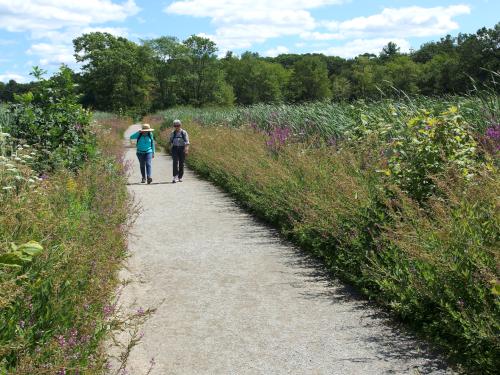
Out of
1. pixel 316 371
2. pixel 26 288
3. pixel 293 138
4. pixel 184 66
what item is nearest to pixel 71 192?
pixel 26 288

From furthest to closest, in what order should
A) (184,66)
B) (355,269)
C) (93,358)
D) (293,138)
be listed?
(184,66) → (293,138) → (355,269) → (93,358)

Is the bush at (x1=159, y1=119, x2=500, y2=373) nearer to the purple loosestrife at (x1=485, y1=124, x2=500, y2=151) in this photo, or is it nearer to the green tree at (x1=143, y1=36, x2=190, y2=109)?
the purple loosestrife at (x1=485, y1=124, x2=500, y2=151)

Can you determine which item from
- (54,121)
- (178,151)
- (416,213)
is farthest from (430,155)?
(178,151)

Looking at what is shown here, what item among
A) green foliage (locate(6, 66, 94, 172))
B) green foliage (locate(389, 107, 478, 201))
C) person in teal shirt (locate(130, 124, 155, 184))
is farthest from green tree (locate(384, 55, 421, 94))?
green foliage (locate(389, 107, 478, 201))

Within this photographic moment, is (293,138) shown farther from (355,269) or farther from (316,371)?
(316,371)

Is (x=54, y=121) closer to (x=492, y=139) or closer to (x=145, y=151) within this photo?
(x=145, y=151)

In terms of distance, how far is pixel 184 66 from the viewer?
94.3m

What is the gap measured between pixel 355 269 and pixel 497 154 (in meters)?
1.96

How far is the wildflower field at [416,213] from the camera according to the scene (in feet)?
13.6

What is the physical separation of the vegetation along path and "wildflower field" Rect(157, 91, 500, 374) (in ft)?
0.88

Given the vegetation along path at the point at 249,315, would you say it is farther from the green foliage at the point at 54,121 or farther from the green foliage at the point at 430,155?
the green foliage at the point at 54,121

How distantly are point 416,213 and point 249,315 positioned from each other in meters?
1.93

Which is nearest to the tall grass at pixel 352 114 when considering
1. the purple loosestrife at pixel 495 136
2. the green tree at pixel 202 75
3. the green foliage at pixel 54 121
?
the purple loosestrife at pixel 495 136

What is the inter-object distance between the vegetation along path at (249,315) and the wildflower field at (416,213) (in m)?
0.27
